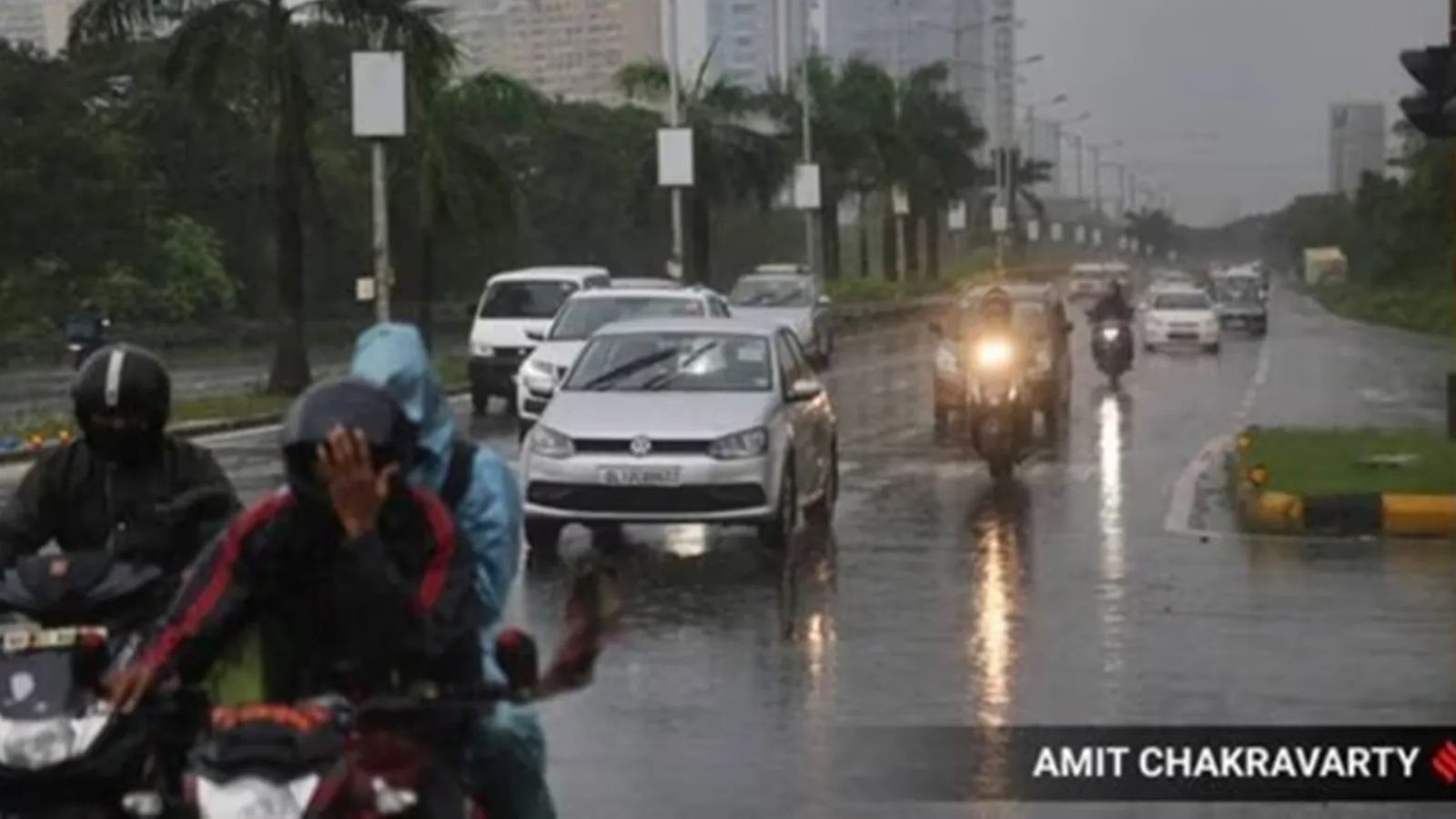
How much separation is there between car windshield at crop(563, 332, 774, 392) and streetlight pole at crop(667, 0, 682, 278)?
3368cm


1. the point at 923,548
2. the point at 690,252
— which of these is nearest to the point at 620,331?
the point at 923,548

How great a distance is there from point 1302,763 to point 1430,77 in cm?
864

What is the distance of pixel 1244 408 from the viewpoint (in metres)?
34.3

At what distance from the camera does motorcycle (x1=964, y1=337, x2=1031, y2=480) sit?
23.3 m

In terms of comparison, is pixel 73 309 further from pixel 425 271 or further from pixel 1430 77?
pixel 1430 77

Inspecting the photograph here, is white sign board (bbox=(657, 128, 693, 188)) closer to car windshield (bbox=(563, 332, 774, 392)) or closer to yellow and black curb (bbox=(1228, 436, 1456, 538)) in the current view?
car windshield (bbox=(563, 332, 774, 392))

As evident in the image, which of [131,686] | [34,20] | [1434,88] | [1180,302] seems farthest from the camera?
[34,20]

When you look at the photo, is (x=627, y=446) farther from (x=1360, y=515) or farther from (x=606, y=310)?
(x=606, y=310)

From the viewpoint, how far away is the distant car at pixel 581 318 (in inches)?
1139

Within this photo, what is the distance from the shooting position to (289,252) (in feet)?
124

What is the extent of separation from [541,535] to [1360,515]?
A: 219 inches

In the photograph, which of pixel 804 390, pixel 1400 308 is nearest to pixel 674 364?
pixel 804 390

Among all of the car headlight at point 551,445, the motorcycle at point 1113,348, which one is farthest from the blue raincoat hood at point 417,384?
the motorcycle at point 1113,348

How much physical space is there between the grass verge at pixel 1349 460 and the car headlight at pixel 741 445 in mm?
4172
